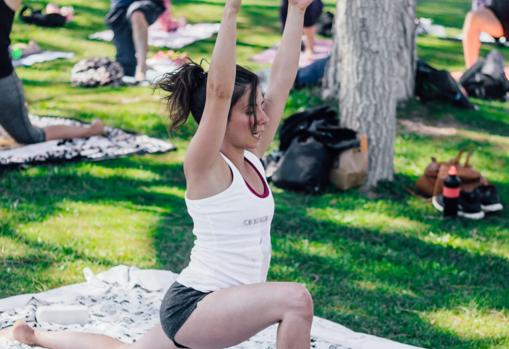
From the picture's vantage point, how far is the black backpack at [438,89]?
334 inches

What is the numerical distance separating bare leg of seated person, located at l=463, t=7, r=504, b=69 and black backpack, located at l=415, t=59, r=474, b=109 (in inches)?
51.6

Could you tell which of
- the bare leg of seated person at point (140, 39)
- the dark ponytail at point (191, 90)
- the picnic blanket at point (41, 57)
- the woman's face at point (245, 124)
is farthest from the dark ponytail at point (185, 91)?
the picnic blanket at point (41, 57)

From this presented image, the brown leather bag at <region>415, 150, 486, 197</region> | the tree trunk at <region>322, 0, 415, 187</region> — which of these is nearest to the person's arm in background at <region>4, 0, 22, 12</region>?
the tree trunk at <region>322, 0, 415, 187</region>

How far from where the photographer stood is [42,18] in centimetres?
1228

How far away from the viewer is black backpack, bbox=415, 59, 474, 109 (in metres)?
8.48

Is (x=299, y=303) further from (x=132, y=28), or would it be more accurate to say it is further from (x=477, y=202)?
(x=132, y=28)

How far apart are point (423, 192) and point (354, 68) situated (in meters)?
1.01

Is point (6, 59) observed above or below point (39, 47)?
above

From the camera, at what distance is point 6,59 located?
6.57m

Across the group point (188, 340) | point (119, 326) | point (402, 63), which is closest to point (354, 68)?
point (402, 63)

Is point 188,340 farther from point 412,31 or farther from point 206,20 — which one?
point 206,20

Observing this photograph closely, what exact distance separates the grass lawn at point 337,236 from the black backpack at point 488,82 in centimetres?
93

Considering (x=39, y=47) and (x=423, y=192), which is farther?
(x=39, y=47)

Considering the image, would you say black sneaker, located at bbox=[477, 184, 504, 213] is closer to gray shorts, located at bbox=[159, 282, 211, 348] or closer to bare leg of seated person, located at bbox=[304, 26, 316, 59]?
gray shorts, located at bbox=[159, 282, 211, 348]
